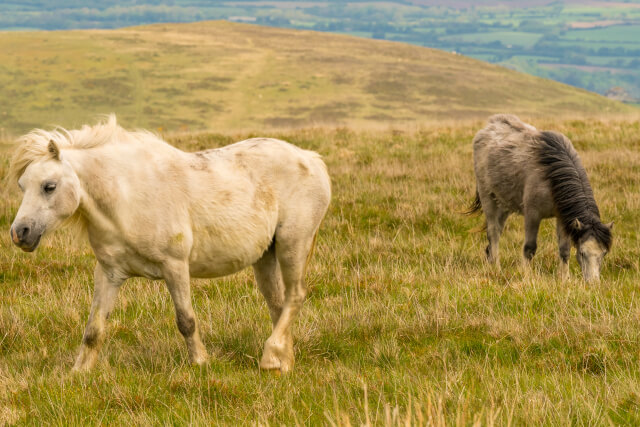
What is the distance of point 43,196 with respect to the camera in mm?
4363

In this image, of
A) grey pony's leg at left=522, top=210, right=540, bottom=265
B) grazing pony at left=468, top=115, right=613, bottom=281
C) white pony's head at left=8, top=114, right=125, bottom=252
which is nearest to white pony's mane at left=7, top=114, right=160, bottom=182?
white pony's head at left=8, top=114, right=125, bottom=252

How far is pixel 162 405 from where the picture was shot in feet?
13.6

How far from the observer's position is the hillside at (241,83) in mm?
89875

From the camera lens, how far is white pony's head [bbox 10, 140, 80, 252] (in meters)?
4.26

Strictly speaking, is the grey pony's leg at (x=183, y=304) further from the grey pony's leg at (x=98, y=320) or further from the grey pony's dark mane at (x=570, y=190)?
the grey pony's dark mane at (x=570, y=190)

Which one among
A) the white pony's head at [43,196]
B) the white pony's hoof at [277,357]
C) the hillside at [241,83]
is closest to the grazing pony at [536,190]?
the white pony's hoof at [277,357]

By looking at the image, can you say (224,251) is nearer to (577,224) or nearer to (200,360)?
(200,360)

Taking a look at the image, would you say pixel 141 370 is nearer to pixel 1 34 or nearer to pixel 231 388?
pixel 231 388

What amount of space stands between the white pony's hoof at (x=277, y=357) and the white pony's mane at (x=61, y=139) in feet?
6.42

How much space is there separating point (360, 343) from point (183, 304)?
1.51 m

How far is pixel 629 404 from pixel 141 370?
3257 mm

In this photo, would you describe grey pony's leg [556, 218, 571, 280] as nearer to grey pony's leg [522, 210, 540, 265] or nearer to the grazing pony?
the grazing pony

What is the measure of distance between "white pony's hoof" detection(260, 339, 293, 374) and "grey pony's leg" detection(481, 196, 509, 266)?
5.00 meters

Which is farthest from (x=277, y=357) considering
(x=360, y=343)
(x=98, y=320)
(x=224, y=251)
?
(x=98, y=320)
